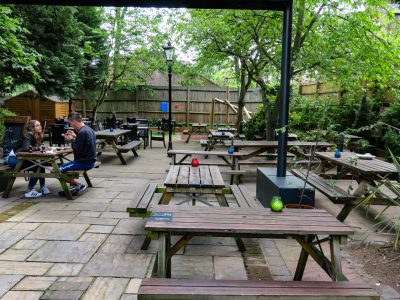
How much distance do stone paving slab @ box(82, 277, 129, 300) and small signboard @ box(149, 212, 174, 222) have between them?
659 millimetres


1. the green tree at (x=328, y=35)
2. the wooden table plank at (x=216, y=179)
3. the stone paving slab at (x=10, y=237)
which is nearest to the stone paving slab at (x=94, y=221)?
the stone paving slab at (x=10, y=237)

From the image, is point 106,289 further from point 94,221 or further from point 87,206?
point 87,206

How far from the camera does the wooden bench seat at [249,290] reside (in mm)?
1802

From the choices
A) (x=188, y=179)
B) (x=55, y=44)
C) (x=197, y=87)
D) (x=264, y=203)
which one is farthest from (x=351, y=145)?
(x=197, y=87)

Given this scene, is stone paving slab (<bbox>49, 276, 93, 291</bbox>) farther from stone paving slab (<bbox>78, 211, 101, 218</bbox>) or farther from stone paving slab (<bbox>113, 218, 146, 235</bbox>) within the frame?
stone paving slab (<bbox>78, 211, 101, 218</bbox>)

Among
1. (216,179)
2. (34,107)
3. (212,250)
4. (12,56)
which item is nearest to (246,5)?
(216,179)

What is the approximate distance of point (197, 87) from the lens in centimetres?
1912

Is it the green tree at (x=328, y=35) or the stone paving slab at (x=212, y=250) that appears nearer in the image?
the stone paving slab at (x=212, y=250)

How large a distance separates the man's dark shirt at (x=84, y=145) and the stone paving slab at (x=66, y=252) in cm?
202

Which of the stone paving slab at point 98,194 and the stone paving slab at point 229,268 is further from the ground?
the stone paving slab at point 98,194

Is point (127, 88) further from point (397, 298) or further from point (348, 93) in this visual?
point (397, 298)

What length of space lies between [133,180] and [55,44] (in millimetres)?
7171

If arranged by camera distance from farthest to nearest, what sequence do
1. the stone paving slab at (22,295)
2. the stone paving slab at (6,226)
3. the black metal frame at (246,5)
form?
the black metal frame at (246,5) → the stone paving slab at (6,226) → the stone paving slab at (22,295)

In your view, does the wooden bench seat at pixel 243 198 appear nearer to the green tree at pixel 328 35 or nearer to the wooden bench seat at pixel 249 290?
the wooden bench seat at pixel 249 290
